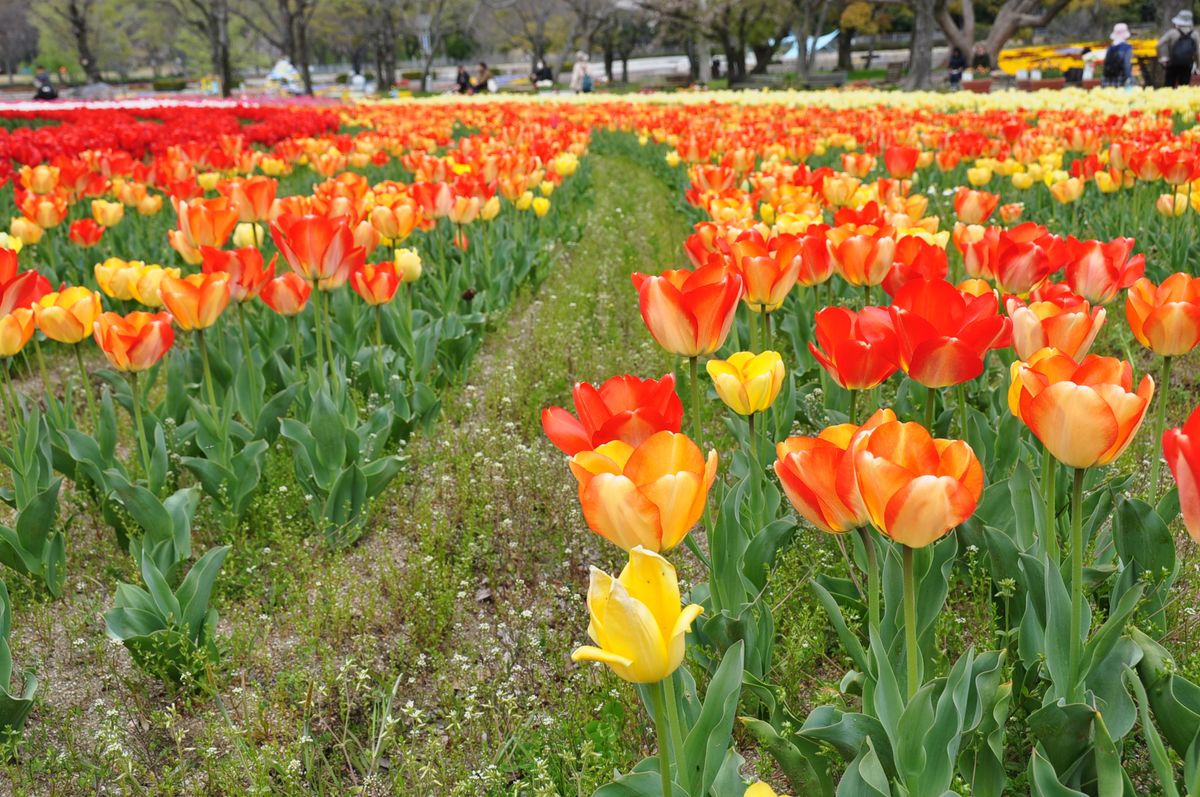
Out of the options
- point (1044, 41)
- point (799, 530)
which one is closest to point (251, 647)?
point (799, 530)

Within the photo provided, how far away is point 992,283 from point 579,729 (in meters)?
2.43

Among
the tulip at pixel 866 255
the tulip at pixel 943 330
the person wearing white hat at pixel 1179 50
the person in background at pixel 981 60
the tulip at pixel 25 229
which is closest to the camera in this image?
the tulip at pixel 943 330

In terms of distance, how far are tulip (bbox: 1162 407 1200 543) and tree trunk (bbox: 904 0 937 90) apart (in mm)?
30853

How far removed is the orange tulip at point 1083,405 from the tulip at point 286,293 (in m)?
2.59

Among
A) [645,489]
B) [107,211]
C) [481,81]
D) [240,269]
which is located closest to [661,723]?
[645,489]

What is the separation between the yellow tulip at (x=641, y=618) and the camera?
1.09 meters

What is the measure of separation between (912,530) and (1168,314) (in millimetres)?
1043

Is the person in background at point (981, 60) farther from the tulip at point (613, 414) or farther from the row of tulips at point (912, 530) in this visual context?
the tulip at point (613, 414)

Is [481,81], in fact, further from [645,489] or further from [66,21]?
[66,21]

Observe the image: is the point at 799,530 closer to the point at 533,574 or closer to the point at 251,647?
the point at 533,574

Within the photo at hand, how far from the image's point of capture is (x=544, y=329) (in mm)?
5254

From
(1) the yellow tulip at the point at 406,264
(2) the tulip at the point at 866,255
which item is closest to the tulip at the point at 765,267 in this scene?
(2) the tulip at the point at 866,255

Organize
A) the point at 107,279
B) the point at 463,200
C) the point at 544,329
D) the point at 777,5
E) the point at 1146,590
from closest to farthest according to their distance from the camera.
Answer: the point at 1146,590 < the point at 107,279 < the point at 463,200 < the point at 544,329 < the point at 777,5

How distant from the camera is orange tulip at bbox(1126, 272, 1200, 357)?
6.34 feet
